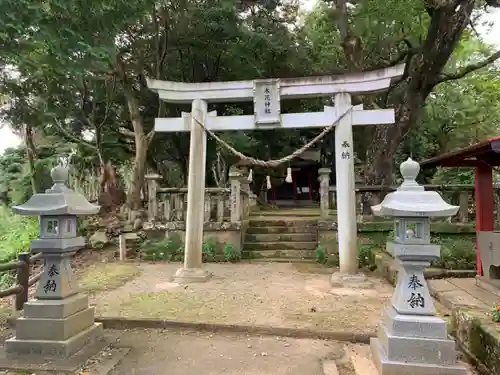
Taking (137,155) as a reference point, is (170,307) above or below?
below

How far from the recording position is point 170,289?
23.5 feet

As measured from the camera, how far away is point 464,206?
9.76 m

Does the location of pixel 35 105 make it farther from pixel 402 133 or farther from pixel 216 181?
pixel 402 133

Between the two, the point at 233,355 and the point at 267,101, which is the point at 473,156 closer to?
the point at 267,101

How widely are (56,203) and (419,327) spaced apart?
4.09 m

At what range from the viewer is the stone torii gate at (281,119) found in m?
7.55

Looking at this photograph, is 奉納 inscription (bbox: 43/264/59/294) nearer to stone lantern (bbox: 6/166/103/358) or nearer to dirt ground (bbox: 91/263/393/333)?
stone lantern (bbox: 6/166/103/358)

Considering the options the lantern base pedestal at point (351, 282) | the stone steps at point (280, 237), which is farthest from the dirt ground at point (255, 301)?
the stone steps at point (280, 237)

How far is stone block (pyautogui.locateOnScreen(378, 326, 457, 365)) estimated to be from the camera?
361cm

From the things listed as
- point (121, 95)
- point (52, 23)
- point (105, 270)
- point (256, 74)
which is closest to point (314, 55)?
point (256, 74)

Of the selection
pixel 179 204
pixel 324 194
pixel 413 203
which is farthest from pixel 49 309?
pixel 324 194

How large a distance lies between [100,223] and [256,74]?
24.4ft

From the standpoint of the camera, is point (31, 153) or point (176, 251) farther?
point (31, 153)

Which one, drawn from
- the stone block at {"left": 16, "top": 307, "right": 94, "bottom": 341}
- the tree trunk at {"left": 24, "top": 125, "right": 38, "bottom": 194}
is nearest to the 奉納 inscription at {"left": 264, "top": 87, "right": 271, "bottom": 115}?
the stone block at {"left": 16, "top": 307, "right": 94, "bottom": 341}
